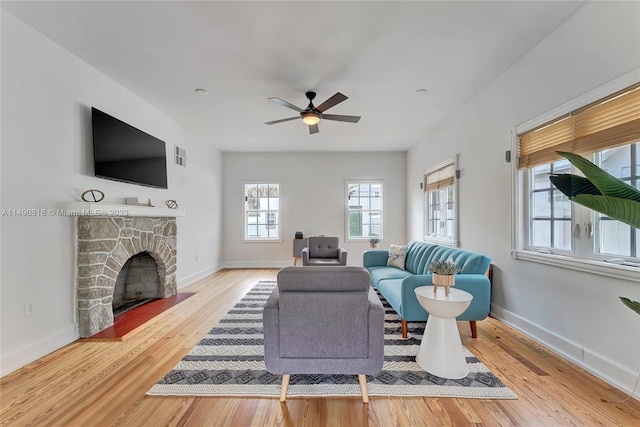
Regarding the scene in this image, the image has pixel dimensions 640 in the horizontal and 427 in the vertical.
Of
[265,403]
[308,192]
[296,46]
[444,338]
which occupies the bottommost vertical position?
[265,403]

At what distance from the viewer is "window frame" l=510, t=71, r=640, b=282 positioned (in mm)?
1828

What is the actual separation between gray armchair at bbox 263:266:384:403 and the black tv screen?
254 cm

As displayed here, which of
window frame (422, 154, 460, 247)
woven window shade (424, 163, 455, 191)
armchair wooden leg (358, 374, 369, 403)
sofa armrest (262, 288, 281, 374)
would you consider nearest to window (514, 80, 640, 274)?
window frame (422, 154, 460, 247)

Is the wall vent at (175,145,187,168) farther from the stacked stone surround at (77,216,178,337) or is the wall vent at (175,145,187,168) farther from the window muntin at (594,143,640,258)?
the window muntin at (594,143,640,258)

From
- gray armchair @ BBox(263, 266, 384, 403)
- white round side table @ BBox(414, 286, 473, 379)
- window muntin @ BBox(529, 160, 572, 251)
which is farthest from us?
window muntin @ BBox(529, 160, 572, 251)

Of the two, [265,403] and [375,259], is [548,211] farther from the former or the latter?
[265,403]

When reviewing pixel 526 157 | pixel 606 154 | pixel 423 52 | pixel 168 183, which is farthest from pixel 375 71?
pixel 168 183

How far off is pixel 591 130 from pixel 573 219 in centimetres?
70

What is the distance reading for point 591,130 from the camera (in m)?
2.06

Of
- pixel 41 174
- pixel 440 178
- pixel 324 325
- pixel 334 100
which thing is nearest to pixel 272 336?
pixel 324 325

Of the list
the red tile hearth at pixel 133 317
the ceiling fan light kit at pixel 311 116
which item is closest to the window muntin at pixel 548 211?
the ceiling fan light kit at pixel 311 116

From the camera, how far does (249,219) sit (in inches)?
257

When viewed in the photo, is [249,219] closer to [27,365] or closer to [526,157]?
[27,365]

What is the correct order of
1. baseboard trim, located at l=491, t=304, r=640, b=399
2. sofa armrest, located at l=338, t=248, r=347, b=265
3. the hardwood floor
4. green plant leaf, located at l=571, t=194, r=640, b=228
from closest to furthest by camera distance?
1. green plant leaf, located at l=571, t=194, r=640, b=228
2. the hardwood floor
3. baseboard trim, located at l=491, t=304, r=640, b=399
4. sofa armrest, located at l=338, t=248, r=347, b=265
